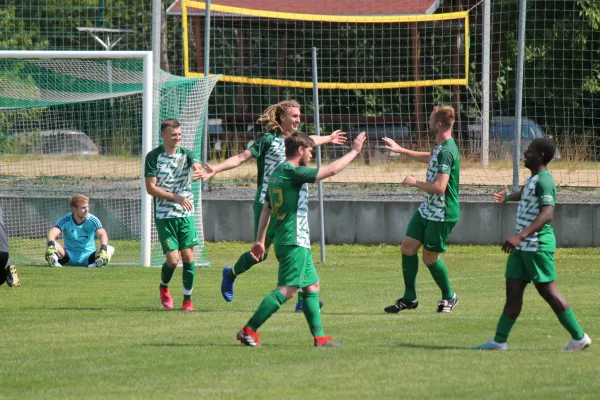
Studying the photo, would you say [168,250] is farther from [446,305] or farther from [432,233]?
→ [446,305]

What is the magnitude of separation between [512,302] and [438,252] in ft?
7.51

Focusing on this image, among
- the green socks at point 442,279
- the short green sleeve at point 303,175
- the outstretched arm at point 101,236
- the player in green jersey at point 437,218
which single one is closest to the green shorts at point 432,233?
the player in green jersey at point 437,218

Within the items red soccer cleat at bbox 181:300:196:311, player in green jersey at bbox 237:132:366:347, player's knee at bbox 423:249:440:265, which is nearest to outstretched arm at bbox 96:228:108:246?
red soccer cleat at bbox 181:300:196:311

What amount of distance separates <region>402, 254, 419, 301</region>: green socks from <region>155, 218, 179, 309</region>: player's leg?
216cm

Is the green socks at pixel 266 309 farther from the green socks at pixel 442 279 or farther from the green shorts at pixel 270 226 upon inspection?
the green socks at pixel 442 279

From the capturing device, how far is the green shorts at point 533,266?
7.86 m

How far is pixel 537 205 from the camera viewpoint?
7879 mm

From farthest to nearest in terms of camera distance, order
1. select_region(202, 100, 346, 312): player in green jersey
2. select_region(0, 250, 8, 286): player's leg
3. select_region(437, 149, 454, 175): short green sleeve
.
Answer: select_region(0, 250, 8, 286): player's leg → select_region(202, 100, 346, 312): player in green jersey → select_region(437, 149, 454, 175): short green sleeve

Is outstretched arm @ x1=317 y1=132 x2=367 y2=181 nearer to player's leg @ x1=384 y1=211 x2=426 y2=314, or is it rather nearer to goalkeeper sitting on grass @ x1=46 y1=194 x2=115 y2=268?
player's leg @ x1=384 y1=211 x2=426 y2=314

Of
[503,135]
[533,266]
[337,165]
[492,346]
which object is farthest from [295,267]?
[503,135]

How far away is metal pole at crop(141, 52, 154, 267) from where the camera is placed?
48.0 ft

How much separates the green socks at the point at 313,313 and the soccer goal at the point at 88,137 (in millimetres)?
6885

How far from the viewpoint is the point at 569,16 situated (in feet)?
83.0

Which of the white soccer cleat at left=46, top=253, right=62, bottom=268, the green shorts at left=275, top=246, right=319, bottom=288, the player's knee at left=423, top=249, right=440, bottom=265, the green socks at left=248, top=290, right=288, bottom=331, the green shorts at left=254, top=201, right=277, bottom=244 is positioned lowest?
the white soccer cleat at left=46, top=253, right=62, bottom=268
